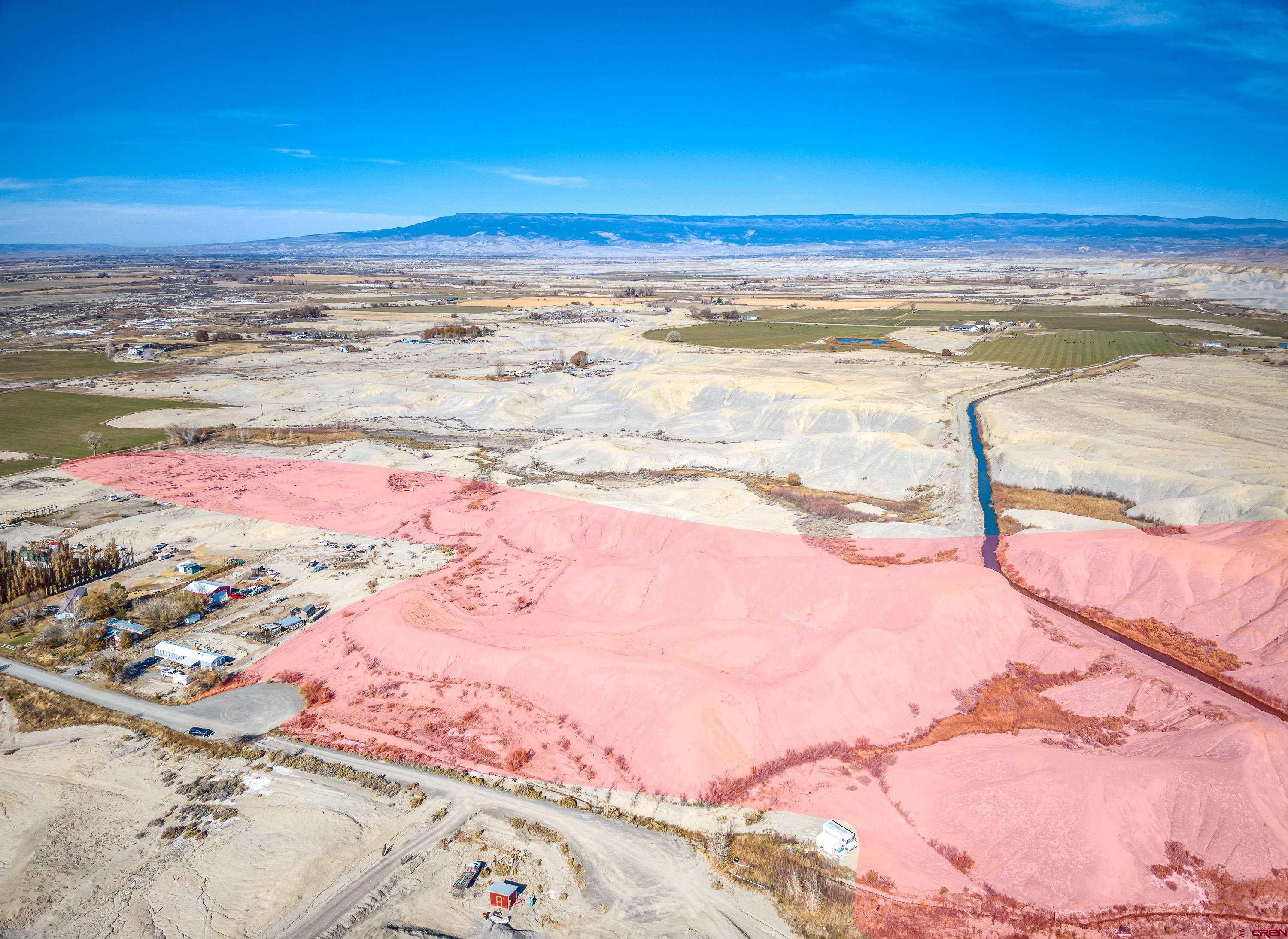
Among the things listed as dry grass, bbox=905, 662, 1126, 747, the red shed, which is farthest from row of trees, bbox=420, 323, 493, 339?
the red shed

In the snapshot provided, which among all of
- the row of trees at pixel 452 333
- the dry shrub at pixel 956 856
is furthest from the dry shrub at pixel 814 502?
the row of trees at pixel 452 333

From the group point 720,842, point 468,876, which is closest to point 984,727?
point 720,842

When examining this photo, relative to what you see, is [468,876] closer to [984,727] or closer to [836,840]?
[836,840]

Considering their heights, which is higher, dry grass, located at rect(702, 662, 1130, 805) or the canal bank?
the canal bank

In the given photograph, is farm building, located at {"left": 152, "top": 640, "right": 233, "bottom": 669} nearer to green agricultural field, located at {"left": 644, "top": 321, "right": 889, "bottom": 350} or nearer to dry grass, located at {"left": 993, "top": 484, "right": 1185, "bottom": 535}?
dry grass, located at {"left": 993, "top": 484, "right": 1185, "bottom": 535}

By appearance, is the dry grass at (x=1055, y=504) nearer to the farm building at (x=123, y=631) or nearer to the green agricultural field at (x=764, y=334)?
the farm building at (x=123, y=631)

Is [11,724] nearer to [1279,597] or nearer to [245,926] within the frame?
[245,926]
